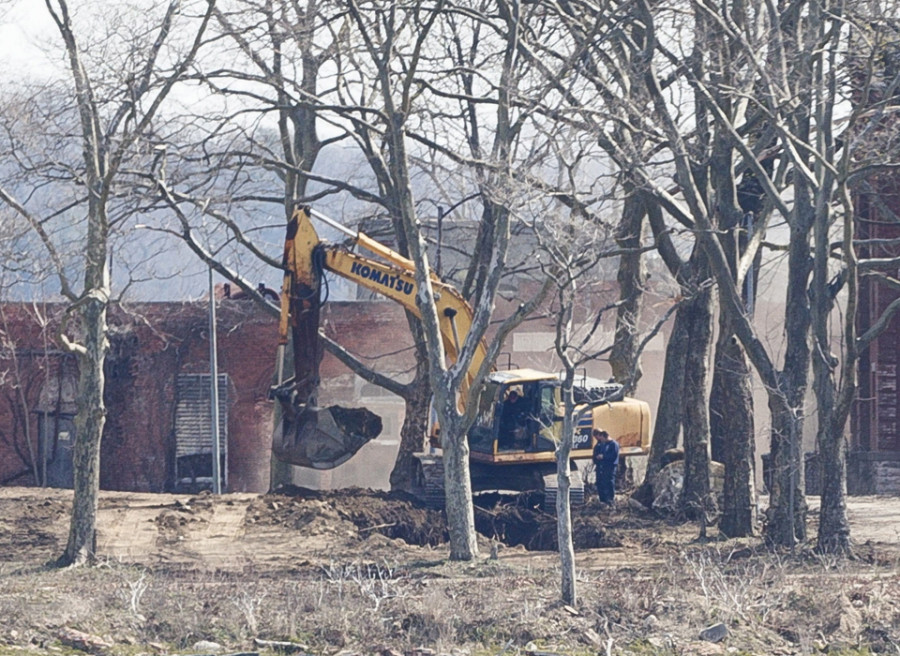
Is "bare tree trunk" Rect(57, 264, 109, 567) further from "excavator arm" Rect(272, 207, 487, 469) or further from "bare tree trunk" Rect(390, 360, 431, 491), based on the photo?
"bare tree trunk" Rect(390, 360, 431, 491)

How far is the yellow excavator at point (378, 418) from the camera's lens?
65.7 ft

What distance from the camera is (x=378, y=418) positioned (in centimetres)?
2098

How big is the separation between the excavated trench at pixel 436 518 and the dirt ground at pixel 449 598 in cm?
57

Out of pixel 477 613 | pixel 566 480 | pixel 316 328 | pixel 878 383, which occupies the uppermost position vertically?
pixel 316 328

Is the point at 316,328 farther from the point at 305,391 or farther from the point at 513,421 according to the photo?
the point at 513,421

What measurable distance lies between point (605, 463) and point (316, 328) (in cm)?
564

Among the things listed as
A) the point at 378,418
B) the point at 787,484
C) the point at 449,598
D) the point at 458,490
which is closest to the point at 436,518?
the point at 378,418

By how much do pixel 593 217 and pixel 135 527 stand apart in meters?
8.98

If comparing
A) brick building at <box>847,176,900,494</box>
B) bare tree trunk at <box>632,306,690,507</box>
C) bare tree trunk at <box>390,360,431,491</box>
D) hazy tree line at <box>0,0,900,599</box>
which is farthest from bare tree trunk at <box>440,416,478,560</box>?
brick building at <box>847,176,900,494</box>

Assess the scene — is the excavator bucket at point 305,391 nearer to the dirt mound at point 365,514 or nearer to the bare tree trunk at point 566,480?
the dirt mound at point 365,514

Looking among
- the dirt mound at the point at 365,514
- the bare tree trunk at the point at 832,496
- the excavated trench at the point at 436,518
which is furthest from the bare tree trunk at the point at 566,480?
the dirt mound at the point at 365,514

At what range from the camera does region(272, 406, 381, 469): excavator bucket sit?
1986cm

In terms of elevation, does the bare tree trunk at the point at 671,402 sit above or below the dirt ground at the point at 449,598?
above

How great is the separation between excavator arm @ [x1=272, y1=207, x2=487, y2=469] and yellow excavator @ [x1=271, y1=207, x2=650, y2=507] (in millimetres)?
16
